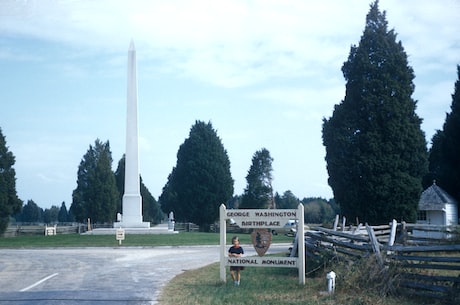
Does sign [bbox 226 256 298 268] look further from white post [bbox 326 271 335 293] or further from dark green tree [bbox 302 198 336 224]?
dark green tree [bbox 302 198 336 224]

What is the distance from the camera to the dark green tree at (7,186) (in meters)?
44.9

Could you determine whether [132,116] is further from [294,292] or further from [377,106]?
[294,292]

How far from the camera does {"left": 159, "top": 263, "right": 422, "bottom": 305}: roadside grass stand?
1181cm

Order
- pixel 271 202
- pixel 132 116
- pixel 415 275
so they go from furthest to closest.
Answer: pixel 271 202 → pixel 132 116 → pixel 415 275

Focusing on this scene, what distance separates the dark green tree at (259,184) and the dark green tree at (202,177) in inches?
102

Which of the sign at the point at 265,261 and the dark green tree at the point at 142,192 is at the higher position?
the dark green tree at the point at 142,192

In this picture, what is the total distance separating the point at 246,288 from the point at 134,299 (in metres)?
3.02

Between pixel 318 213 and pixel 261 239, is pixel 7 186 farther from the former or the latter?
pixel 318 213

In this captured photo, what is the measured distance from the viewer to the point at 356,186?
3338 cm

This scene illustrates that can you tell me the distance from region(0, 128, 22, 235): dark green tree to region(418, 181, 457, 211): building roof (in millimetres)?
31565

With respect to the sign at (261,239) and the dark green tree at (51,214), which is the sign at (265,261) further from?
the dark green tree at (51,214)

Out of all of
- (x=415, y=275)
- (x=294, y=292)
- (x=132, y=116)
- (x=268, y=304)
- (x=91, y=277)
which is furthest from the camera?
(x=132, y=116)

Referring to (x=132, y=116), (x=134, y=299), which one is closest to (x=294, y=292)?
(x=134, y=299)

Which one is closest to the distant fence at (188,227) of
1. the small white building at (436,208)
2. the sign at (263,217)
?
the small white building at (436,208)
